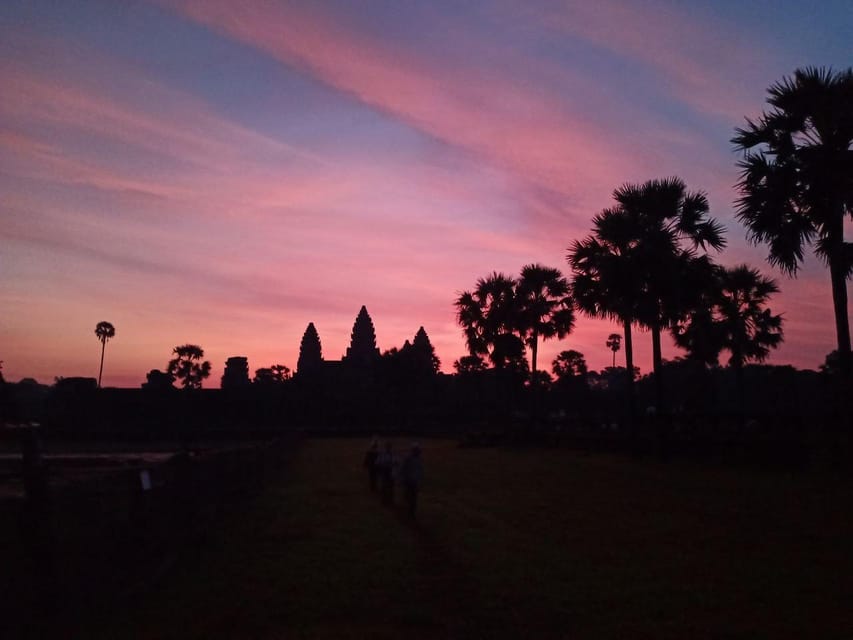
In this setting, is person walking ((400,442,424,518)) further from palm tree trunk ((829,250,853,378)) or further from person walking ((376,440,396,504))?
palm tree trunk ((829,250,853,378))

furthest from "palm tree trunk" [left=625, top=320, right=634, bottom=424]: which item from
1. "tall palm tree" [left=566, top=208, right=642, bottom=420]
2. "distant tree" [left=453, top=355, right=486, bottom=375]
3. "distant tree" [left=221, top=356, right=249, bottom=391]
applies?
"distant tree" [left=221, top=356, right=249, bottom=391]

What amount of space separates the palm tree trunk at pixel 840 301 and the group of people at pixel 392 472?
11843 mm

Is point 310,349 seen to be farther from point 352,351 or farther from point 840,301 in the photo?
point 840,301

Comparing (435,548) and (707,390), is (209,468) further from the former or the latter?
(707,390)

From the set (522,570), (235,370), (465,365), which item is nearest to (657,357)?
(522,570)

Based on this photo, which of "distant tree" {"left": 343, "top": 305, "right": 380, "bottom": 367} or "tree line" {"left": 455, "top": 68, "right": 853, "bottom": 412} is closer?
"tree line" {"left": 455, "top": 68, "right": 853, "bottom": 412}

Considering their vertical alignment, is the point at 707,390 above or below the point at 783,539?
above

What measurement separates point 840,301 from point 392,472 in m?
12.9

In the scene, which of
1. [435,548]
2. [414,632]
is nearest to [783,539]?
[435,548]

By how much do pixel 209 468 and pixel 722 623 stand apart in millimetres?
10774

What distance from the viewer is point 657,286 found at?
3309 centimetres

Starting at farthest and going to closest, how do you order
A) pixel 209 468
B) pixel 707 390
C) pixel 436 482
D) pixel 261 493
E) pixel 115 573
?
pixel 707 390, pixel 436 482, pixel 261 493, pixel 209 468, pixel 115 573

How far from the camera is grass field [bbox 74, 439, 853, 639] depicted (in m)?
8.12

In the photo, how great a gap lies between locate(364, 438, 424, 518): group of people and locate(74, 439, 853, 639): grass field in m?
0.53
